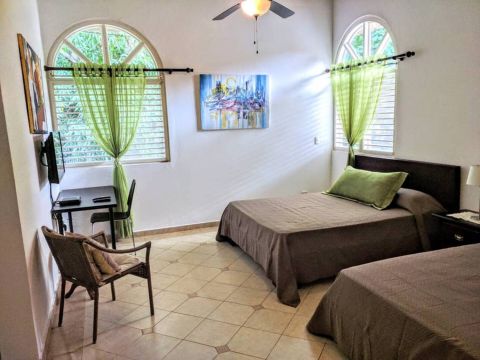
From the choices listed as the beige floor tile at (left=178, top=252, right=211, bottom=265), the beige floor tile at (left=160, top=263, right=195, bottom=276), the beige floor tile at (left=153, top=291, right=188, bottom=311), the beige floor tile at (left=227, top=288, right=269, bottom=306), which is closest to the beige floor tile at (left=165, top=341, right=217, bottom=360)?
the beige floor tile at (left=153, top=291, right=188, bottom=311)

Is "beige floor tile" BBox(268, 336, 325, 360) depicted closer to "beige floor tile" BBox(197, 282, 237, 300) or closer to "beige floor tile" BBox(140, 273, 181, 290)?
"beige floor tile" BBox(197, 282, 237, 300)

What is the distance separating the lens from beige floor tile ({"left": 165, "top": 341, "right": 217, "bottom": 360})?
7.73ft

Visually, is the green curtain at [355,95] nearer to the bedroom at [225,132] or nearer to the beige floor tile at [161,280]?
the bedroom at [225,132]

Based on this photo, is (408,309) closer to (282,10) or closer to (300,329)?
(300,329)

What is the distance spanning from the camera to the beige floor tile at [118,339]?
2476mm

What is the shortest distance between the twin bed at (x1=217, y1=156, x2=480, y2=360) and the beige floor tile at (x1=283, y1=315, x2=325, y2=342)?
81 mm

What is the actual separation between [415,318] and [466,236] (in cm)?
171

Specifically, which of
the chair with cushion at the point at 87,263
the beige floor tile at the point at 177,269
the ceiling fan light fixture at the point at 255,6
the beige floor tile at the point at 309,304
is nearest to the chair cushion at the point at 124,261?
the chair with cushion at the point at 87,263

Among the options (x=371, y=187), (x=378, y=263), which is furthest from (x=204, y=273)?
(x=371, y=187)

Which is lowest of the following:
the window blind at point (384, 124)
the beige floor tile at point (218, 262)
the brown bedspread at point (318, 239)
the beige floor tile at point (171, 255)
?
the beige floor tile at point (218, 262)

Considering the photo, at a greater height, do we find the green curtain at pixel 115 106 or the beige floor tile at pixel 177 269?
the green curtain at pixel 115 106

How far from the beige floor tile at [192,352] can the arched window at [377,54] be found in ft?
10.9

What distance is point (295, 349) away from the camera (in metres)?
2.40

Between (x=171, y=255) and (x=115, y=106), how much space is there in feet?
6.32
